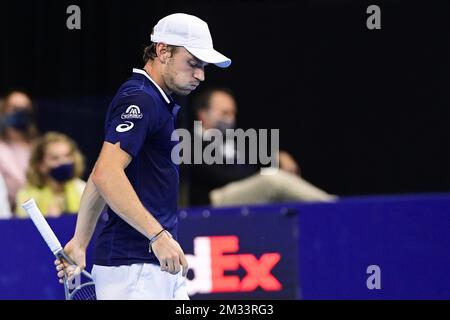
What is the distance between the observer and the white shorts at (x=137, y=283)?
5.50m

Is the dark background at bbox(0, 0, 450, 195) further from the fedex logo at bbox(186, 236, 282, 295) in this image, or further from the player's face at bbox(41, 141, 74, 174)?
the fedex logo at bbox(186, 236, 282, 295)

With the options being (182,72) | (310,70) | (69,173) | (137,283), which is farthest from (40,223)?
(310,70)

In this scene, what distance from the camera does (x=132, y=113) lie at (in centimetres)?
539

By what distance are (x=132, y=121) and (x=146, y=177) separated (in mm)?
297

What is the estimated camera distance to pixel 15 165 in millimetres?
9805

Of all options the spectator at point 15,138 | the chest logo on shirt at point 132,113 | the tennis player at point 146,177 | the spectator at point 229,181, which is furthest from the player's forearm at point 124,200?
the spectator at point 15,138

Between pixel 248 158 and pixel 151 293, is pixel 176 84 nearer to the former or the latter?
pixel 151 293

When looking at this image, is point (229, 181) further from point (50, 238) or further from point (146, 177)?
point (146, 177)

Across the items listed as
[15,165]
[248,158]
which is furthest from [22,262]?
[248,158]

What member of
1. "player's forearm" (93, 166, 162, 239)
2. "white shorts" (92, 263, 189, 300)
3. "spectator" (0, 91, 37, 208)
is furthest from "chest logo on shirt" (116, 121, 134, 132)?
"spectator" (0, 91, 37, 208)

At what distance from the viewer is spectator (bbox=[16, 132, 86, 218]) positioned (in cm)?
896

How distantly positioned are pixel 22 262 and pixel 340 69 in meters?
4.16

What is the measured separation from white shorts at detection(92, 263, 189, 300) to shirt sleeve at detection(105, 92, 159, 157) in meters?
0.55
